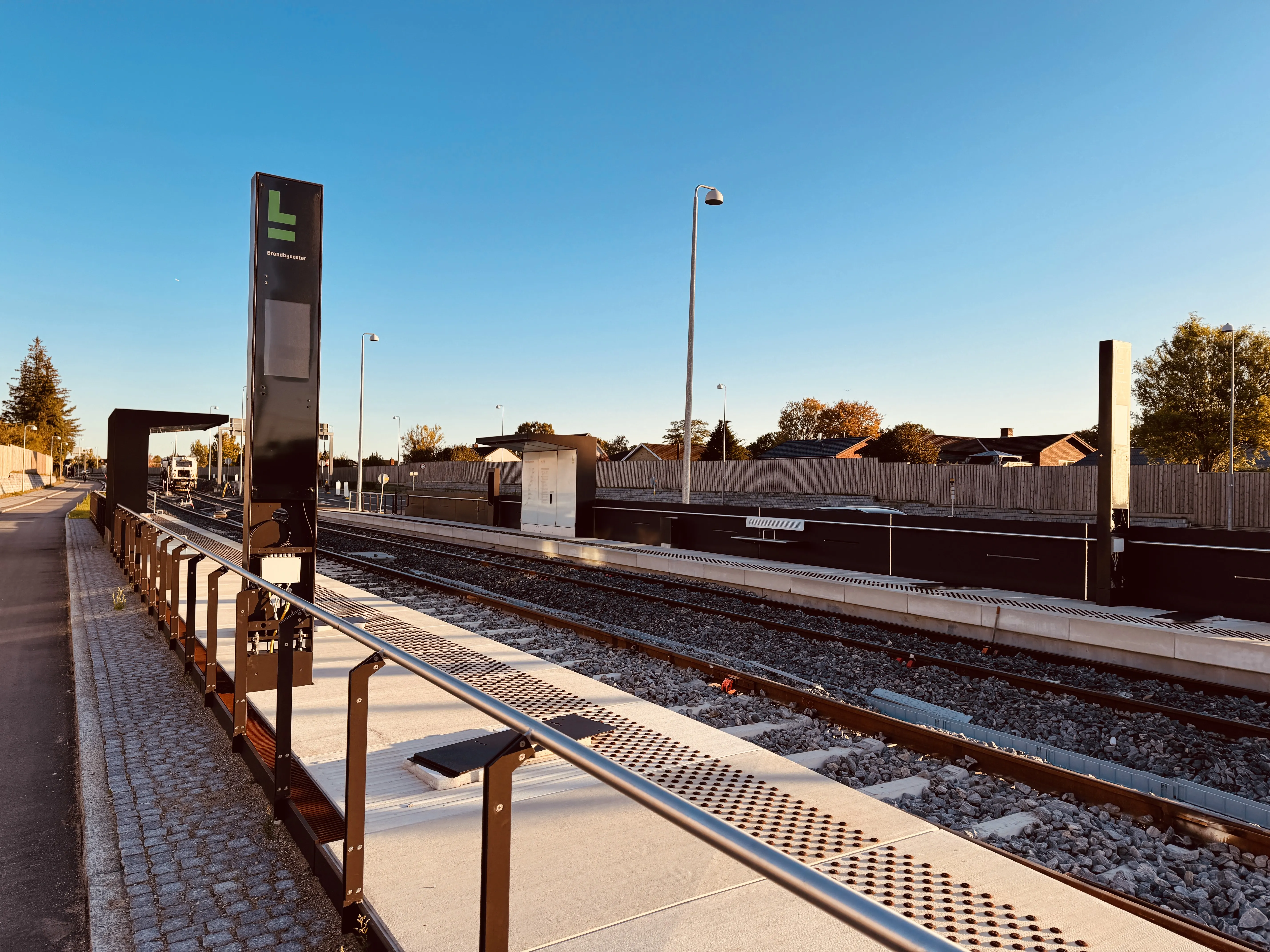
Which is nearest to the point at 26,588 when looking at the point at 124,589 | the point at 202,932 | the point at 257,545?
the point at 124,589

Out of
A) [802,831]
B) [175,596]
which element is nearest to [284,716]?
[802,831]

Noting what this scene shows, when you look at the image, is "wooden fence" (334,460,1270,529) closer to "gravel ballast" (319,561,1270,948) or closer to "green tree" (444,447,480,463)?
"gravel ballast" (319,561,1270,948)

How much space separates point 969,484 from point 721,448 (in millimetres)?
41607

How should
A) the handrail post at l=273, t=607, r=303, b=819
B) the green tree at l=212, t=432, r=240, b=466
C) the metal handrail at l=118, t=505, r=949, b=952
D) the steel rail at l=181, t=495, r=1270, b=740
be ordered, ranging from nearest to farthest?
the metal handrail at l=118, t=505, r=949, b=952, the handrail post at l=273, t=607, r=303, b=819, the steel rail at l=181, t=495, r=1270, b=740, the green tree at l=212, t=432, r=240, b=466

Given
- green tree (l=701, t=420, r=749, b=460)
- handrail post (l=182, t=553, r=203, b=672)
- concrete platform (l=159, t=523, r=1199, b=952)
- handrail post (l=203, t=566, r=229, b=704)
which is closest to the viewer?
concrete platform (l=159, t=523, r=1199, b=952)

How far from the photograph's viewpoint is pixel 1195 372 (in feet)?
162

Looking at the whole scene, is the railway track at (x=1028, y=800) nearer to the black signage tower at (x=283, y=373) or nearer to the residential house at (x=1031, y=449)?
the black signage tower at (x=283, y=373)

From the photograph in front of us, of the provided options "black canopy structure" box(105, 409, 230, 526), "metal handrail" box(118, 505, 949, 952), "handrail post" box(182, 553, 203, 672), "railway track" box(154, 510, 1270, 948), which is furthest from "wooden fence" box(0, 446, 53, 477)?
"metal handrail" box(118, 505, 949, 952)

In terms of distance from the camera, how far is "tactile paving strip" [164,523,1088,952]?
3039 mm

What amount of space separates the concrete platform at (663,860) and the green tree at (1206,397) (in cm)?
5356

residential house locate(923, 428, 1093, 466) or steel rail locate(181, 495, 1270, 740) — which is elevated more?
residential house locate(923, 428, 1093, 466)

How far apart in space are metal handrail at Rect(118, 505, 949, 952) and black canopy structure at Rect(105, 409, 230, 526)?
69.8 feet

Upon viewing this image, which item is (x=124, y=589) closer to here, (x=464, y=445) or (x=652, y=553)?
(x=652, y=553)

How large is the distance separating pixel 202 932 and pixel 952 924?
2.92 metres
